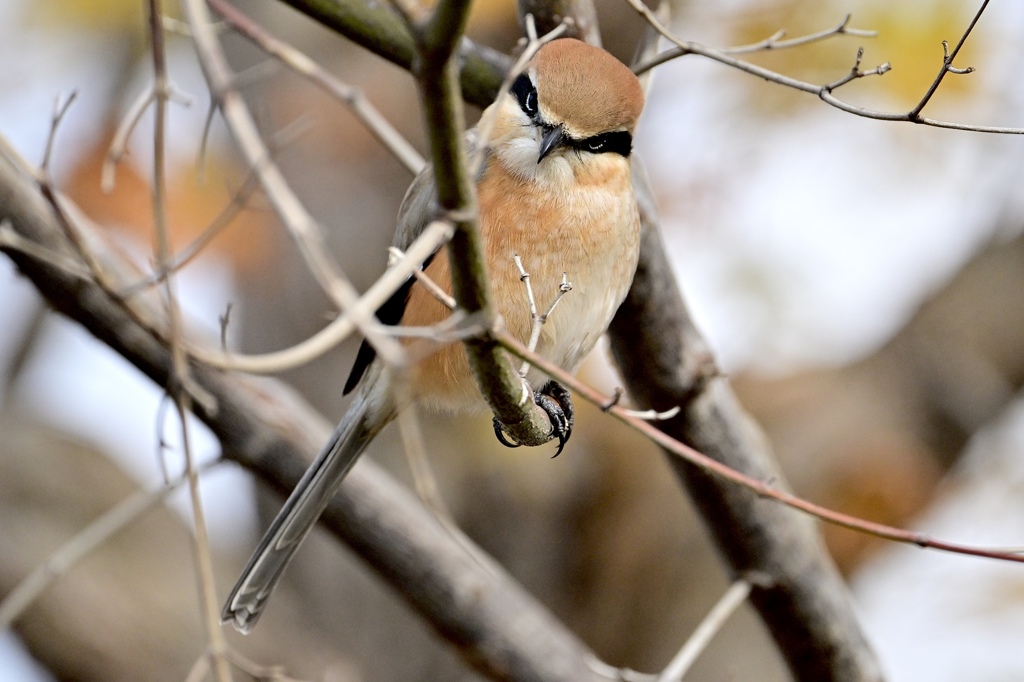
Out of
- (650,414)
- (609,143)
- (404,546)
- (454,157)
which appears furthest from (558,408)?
(454,157)

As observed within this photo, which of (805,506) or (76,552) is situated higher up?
(805,506)

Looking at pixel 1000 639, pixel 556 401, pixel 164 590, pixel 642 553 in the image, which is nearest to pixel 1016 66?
pixel 642 553

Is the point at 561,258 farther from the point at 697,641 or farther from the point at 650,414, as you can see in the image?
the point at 697,641

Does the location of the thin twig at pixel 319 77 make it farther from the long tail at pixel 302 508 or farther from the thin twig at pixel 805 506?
the long tail at pixel 302 508

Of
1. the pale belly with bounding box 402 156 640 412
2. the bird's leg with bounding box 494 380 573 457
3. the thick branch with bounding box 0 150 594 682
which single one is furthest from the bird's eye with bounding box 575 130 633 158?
the thick branch with bounding box 0 150 594 682

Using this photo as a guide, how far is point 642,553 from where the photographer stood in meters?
4.78

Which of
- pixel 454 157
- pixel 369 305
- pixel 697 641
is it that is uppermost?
pixel 697 641

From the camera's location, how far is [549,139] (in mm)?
2445

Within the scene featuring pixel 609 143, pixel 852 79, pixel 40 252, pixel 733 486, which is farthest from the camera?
pixel 733 486

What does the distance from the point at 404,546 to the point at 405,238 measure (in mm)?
955

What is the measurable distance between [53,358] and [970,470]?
16.1ft

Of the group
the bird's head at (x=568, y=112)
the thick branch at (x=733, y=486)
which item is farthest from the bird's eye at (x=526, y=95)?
the thick branch at (x=733, y=486)

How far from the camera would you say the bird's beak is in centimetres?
244

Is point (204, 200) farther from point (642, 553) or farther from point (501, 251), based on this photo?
point (501, 251)
